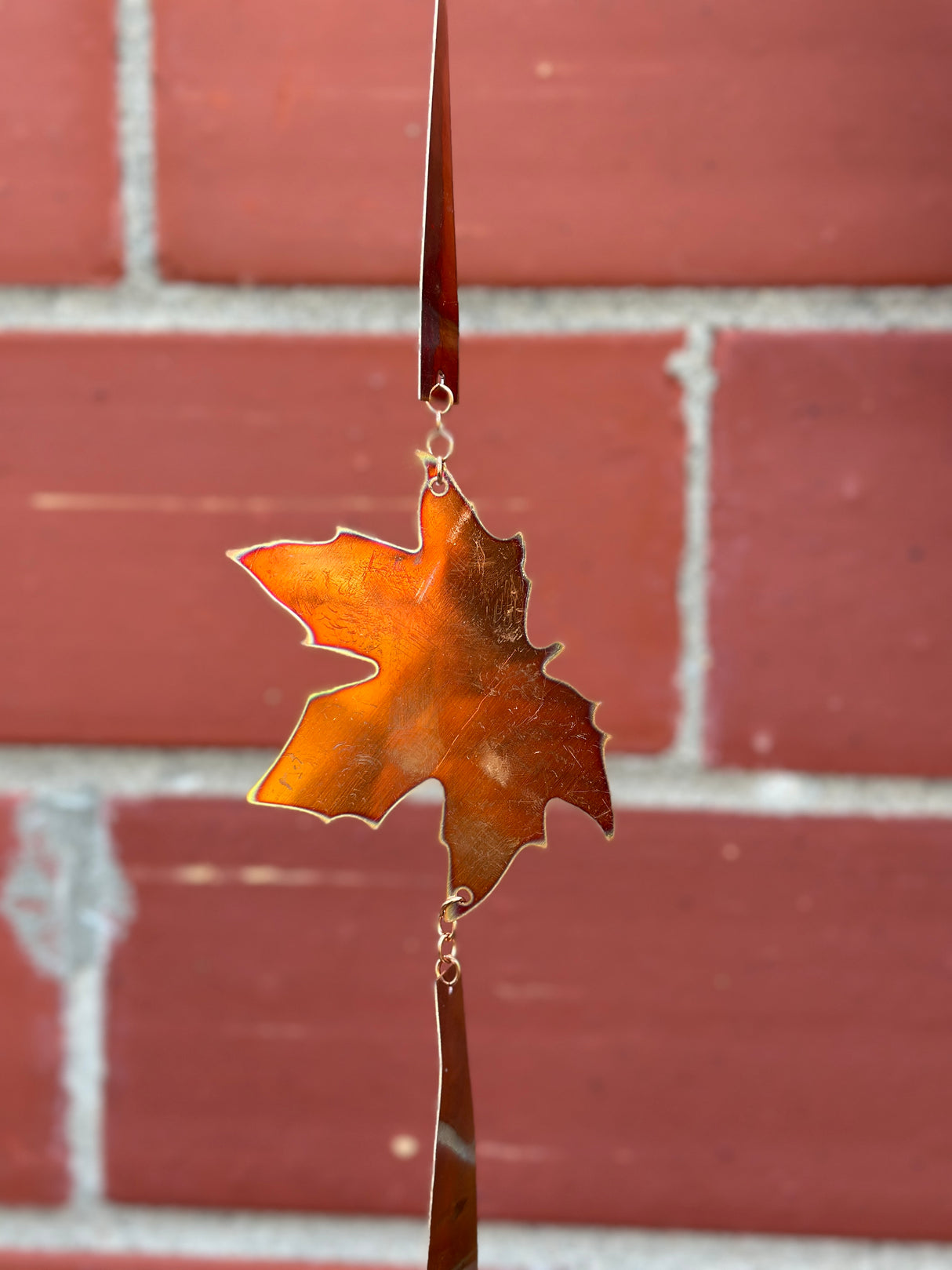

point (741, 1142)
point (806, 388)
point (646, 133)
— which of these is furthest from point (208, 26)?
point (741, 1142)

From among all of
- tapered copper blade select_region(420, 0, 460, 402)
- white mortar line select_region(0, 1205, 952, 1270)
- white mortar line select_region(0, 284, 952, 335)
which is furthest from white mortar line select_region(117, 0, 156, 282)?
white mortar line select_region(0, 1205, 952, 1270)

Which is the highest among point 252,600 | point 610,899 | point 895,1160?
point 252,600

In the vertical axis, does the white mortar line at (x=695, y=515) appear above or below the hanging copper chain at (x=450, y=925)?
above

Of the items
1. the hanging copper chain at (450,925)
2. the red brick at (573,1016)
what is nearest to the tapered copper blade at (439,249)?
the hanging copper chain at (450,925)

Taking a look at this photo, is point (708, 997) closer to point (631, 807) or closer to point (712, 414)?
point (631, 807)

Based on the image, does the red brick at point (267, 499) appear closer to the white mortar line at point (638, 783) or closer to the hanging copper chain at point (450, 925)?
the white mortar line at point (638, 783)

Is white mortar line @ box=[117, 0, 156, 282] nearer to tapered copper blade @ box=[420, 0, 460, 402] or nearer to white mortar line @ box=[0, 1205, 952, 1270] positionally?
tapered copper blade @ box=[420, 0, 460, 402]

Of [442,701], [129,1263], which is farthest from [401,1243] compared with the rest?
[442,701]
